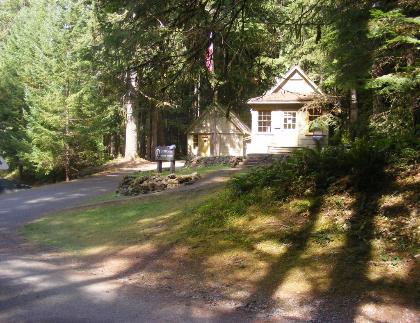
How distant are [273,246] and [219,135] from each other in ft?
96.9

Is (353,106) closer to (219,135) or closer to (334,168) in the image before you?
(334,168)

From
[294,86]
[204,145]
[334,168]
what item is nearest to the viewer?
[334,168]

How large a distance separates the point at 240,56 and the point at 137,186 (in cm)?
959

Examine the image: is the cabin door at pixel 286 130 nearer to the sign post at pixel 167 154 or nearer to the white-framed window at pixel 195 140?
the white-framed window at pixel 195 140

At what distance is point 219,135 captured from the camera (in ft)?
121

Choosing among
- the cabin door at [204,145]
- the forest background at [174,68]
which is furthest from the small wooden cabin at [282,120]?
the cabin door at [204,145]

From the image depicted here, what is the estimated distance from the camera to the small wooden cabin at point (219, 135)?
36.5 m

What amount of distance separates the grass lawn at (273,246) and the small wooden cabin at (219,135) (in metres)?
25.6

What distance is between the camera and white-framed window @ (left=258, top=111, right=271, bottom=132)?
1158 inches

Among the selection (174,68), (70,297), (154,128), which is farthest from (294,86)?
(70,297)

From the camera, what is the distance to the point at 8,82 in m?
34.3

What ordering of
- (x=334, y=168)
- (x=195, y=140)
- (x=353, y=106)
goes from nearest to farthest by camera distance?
(x=334, y=168)
(x=353, y=106)
(x=195, y=140)

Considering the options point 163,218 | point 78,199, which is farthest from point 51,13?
point 163,218

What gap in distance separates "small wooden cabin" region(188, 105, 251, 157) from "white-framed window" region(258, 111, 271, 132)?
6622 mm
